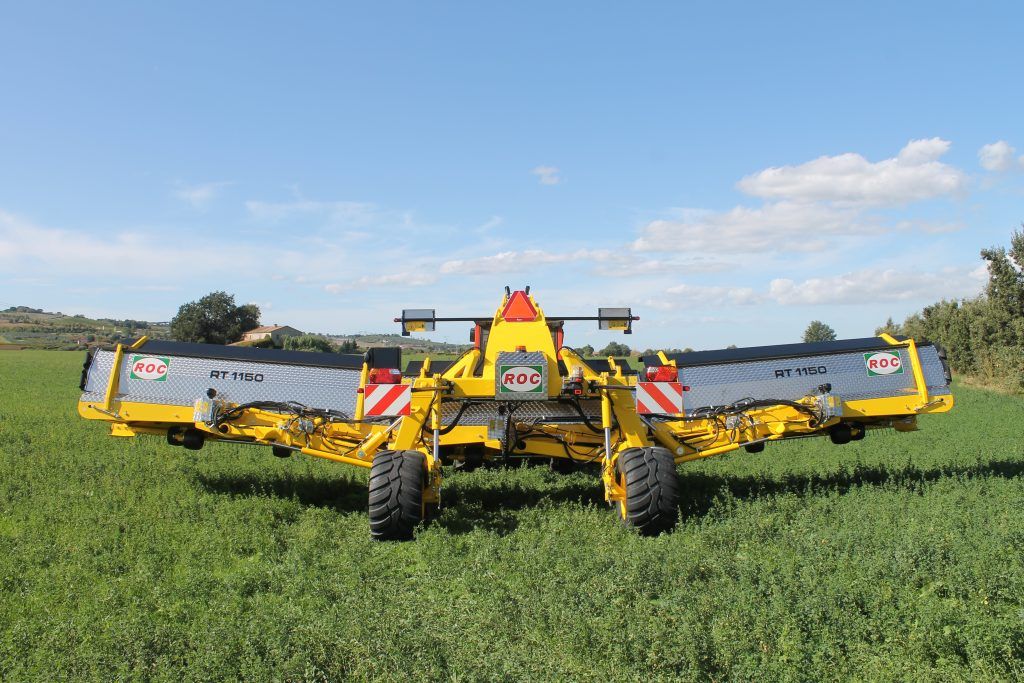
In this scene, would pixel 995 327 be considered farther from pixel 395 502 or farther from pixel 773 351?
pixel 395 502

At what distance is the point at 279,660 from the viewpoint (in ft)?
15.3

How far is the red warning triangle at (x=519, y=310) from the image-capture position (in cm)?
934

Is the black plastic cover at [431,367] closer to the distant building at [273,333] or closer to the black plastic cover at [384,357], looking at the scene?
the black plastic cover at [384,357]

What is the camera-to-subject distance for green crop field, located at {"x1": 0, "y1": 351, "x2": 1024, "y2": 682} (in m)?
4.54

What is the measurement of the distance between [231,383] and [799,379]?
7.09 meters

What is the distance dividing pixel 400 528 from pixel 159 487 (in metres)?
3.85

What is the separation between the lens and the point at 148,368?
32.4 feet

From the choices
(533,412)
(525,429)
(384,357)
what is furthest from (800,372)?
(384,357)

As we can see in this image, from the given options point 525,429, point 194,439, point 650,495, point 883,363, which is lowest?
point 650,495

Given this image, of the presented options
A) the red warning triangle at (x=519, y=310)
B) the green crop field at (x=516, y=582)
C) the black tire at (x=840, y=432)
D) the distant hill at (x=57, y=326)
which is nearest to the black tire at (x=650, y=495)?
the green crop field at (x=516, y=582)

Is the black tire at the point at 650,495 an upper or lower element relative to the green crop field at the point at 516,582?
upper

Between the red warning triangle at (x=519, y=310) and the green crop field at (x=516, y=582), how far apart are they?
2104 mm

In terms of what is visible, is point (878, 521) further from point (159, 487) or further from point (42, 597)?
point (159, 487)

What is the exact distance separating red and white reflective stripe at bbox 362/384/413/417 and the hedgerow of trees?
24.9 meters
